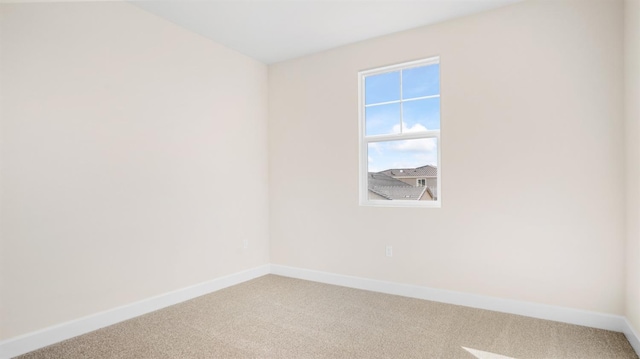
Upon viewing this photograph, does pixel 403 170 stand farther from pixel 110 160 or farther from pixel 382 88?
pixel 110 160

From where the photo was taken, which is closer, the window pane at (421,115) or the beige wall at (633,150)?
the beige wall at (633,150)

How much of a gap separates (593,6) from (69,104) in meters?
4.04

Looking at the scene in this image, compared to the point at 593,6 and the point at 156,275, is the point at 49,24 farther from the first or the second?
the point at 593,6

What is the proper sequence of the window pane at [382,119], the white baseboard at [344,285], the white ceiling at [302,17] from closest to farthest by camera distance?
the white baseboard at [344,285], the white ceiling at [302,17], the window pane at [382,119]

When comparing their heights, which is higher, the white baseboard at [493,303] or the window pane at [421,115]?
the window pane at [421,115]

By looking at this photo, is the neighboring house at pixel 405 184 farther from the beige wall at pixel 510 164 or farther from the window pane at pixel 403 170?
the beige wall at pixel 510 164

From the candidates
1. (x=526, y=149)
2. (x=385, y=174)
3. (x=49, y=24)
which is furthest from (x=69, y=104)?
(x=526, y=149)

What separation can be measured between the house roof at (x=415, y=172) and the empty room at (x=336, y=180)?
3 cm

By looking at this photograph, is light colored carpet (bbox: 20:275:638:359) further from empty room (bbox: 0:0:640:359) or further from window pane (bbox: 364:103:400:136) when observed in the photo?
window pane (bbox: 364:103:400:136)

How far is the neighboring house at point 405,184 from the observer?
338 cm

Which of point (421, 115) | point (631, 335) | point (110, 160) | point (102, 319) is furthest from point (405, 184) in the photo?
point (102, 319)

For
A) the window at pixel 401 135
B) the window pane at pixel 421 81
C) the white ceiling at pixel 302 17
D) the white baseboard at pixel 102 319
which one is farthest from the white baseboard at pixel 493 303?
the white ceiling at pixel 302 17

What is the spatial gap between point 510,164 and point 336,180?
5.70 feet

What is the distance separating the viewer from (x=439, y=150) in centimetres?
329
